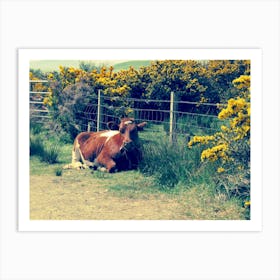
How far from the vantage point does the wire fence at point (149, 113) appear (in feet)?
23.2

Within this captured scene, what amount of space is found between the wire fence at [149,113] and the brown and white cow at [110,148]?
101mm

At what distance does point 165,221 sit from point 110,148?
4.23 feet

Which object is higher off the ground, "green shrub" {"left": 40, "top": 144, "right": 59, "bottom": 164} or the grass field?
"green shrub" {"left": 40, "top": 144, "right": 59, "bottom": 164}

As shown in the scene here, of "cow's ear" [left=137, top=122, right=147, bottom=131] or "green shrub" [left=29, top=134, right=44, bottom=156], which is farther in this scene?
"cow's ear" [left=137, top=122, right=147, bottom=131]

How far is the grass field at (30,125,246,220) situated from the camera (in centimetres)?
686

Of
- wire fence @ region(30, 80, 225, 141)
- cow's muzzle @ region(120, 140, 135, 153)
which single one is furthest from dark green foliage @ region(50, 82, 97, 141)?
cow's muzzle @ region(120, 140, 135, 153)

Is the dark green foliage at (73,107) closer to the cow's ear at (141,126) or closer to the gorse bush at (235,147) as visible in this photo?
the cow's ear at (141,126)

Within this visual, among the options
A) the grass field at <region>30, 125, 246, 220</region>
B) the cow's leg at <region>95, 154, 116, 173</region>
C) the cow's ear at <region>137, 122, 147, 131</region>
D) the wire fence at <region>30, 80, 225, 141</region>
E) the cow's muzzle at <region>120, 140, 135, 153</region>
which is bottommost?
the grass field at <region>30, 125, 246, 220</region>

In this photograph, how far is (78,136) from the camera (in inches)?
294

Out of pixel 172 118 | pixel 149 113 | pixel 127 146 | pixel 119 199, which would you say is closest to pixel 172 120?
pixel 172 118

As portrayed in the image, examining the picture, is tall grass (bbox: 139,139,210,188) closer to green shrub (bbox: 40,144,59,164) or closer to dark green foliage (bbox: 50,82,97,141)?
dark green foliage (bbox: 50,82,97,141)
